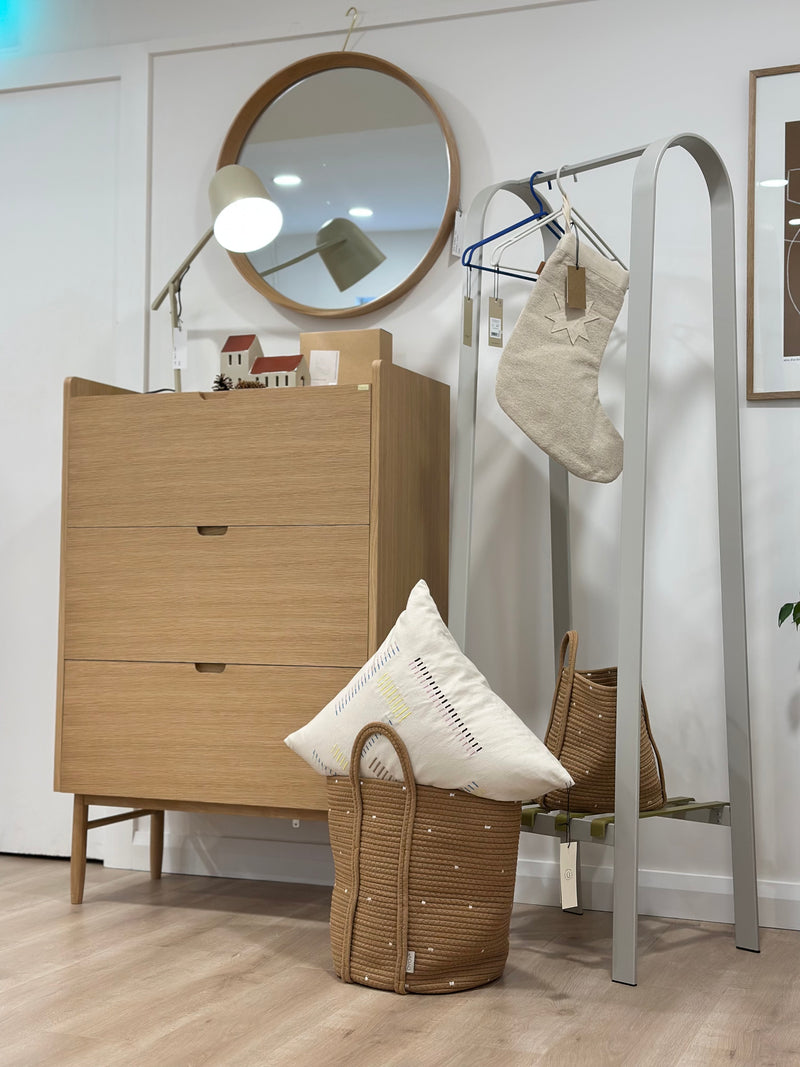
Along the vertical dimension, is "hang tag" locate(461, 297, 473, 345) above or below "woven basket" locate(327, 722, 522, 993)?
above

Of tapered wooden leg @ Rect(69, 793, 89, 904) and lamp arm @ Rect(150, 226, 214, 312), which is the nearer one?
tapered wooden leg @ Rect(69, 793, 89, 904)

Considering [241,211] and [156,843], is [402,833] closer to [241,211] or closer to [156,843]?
[156,843]

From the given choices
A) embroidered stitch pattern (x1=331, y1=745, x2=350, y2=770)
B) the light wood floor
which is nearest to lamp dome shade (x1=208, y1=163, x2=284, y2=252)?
embroidered stitch pattern (x1=331, y1=745, x2=350, y2=770)

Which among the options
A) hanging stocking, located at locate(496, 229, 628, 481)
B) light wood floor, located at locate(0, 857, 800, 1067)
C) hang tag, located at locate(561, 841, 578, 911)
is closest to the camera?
light wood floor, located at locate(0, 857, 800, 1067)

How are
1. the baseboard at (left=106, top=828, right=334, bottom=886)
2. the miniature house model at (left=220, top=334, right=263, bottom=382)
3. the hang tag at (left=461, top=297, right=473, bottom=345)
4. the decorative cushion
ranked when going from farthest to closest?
the baseboard at (left=106, top=828, right=334, bottom=886)
the miniature house model at (left=220, top=334, right=263, bottom=382)
the hang tag at (left=461, top=297, right=473, bottom=345)
the decorative cushion

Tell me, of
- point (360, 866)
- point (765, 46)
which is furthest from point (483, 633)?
point (765, 46)

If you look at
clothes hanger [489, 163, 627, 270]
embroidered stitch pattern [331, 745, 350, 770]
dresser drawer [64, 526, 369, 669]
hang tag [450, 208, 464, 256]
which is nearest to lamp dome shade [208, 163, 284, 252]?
hang tag [450, 208, 464, 256]

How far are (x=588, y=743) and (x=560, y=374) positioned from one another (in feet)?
2.24

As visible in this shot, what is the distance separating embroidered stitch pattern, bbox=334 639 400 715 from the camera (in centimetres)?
190

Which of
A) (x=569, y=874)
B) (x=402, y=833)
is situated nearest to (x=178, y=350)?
(x=402, y=833)

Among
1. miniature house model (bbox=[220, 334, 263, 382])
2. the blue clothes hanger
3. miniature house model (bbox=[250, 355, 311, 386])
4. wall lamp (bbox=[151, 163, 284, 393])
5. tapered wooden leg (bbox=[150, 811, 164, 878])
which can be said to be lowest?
tapered wooden leg (bbox=[150, 811, 164, 878])

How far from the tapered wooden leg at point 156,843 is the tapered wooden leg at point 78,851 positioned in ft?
0.79

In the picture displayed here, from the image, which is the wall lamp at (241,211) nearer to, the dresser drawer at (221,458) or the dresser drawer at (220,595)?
the dresser drawer at (221,458)

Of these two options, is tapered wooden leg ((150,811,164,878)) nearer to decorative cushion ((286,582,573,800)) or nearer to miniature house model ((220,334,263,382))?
decorative cushion ((286,582,573,800))
